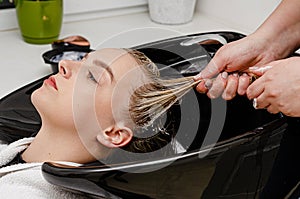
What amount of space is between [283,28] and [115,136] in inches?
16.3

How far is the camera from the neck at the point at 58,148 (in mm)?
959

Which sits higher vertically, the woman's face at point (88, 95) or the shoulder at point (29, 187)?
the woman's face at point (88, 95)

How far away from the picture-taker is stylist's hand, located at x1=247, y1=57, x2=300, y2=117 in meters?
0.84

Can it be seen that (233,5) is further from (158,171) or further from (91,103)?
(158,171)

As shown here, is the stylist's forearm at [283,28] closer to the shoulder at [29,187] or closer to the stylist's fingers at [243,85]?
the stylist's fingers at [243,85]

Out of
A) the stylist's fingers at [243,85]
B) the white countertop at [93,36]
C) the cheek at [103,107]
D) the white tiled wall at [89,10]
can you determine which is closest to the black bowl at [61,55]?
the white countertop at [93,36]

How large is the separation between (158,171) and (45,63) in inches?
28.0

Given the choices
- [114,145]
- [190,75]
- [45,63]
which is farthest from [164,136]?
[45,63]

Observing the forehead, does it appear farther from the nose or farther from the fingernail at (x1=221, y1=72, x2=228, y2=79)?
the fingernail at (x1=221, y1=72, x2=228, y2=79)

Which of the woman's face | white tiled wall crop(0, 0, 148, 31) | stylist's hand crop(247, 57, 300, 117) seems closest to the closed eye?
the woman's face

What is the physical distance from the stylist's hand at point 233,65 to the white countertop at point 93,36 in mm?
426

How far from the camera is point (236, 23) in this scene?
5.54ft

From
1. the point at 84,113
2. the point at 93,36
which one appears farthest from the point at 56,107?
the point at 93,36

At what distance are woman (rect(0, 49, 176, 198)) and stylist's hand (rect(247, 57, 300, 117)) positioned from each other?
0.22m
